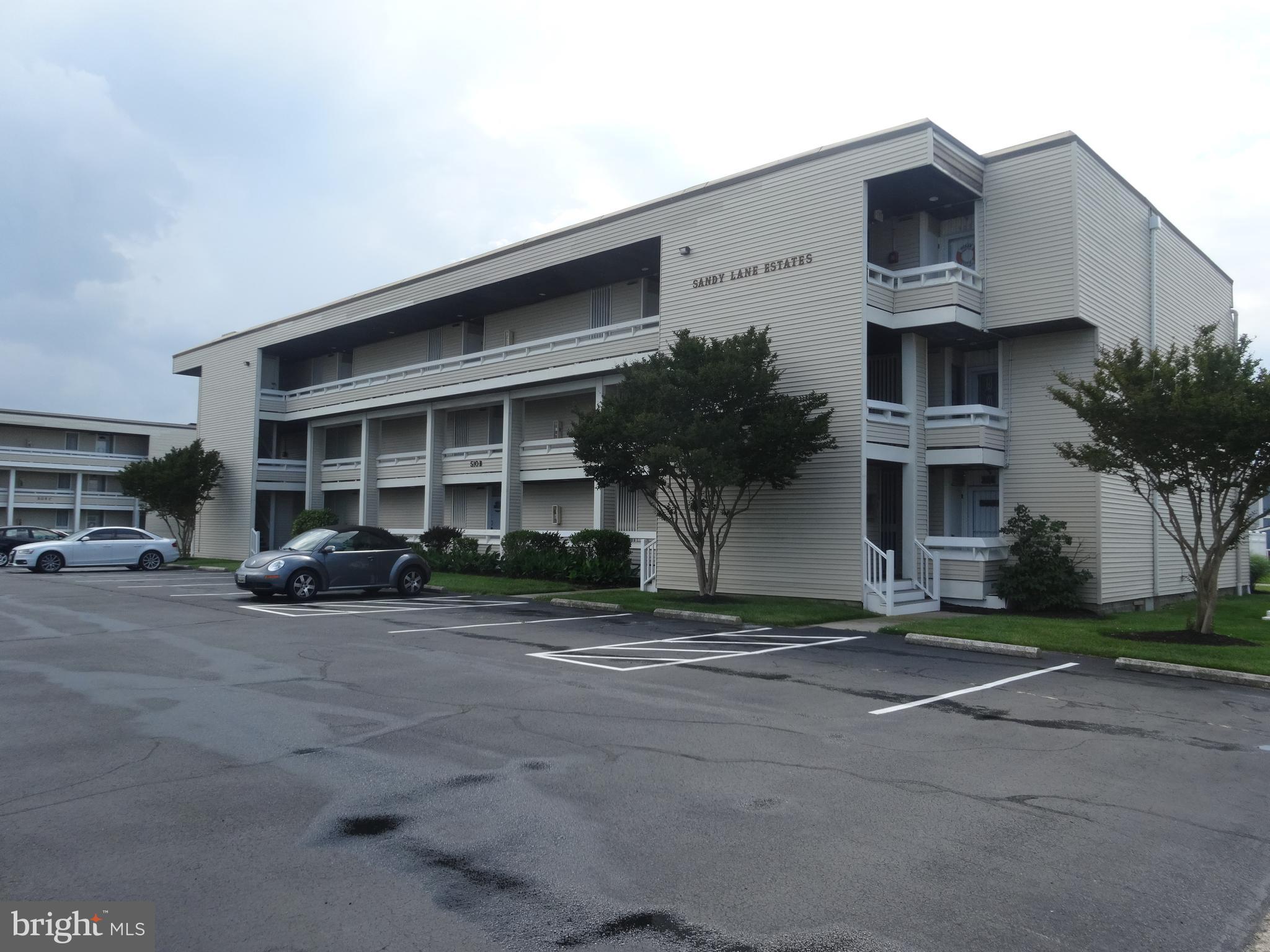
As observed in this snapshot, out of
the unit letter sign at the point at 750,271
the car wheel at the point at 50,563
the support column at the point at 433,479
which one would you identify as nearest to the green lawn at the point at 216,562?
the car wheel at the point at 50,563

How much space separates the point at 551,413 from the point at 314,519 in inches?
413

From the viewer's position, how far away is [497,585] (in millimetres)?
23734

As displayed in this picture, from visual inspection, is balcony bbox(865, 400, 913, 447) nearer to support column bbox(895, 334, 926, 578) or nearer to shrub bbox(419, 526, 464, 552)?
support column bbox(895, 334, 926, 578)

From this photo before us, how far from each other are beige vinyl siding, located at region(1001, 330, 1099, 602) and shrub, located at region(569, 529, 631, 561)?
32.8 feet

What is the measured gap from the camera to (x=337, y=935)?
4016 millimetres

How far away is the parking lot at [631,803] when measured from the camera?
4293 millimetres

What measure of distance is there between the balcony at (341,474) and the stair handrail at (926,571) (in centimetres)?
2308

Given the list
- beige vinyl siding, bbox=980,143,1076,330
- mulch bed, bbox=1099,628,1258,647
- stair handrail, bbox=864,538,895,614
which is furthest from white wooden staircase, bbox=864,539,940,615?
beige vinyl siding, bbox=980,143,1076,330

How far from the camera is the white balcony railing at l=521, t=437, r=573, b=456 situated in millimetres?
28828

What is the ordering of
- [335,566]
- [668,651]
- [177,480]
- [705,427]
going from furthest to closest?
[177,480], [335,566], [705,427], [668,651]

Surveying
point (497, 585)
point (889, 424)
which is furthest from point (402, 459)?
point (889, 424)

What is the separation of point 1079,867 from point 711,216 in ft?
64.0

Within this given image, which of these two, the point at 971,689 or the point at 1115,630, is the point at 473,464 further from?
the point at 971,689

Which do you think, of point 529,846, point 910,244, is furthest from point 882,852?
point 910,244
